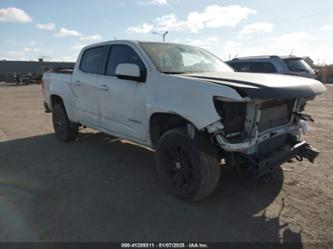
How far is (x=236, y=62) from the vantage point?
11.0 m

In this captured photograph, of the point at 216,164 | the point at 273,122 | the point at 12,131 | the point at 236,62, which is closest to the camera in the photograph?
the point at 216,164

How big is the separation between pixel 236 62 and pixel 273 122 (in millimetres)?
7692

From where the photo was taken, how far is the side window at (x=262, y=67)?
34.2 ft

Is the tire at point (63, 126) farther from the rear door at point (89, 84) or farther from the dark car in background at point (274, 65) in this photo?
the dark car in background at point (274, 65)

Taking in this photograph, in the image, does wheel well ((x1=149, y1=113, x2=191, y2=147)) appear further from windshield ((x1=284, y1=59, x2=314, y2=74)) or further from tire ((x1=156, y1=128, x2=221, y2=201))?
windshield ((x1=284, y1=59, x2=314, y2=74))

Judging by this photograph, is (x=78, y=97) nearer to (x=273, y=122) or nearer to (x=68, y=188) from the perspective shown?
(x=68, y=188)

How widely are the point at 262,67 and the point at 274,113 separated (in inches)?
291

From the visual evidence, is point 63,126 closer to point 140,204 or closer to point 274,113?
point 140,204

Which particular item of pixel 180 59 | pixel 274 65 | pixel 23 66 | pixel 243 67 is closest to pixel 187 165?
pixel 180 59

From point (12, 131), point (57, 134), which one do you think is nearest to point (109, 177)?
point (57, 134)

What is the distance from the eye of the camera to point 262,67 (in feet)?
34.6

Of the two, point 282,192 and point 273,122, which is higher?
point 273,122

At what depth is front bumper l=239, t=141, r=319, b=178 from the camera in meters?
3.31

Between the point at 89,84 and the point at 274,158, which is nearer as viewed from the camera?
the point at 274,158
